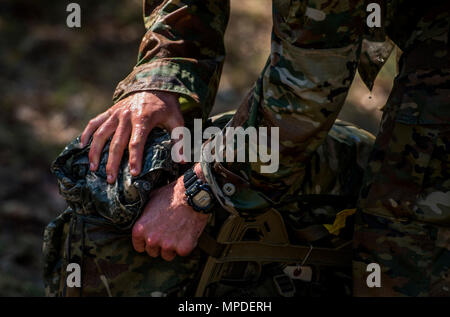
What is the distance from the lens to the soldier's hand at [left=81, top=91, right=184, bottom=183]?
1.92 meters

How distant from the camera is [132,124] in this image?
198 centimetres

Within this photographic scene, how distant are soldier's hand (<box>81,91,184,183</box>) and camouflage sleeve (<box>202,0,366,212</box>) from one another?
29cm

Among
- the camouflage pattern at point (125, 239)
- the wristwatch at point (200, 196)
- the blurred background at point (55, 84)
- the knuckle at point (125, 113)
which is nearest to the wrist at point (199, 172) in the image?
the wristwatch at point (200, 196)

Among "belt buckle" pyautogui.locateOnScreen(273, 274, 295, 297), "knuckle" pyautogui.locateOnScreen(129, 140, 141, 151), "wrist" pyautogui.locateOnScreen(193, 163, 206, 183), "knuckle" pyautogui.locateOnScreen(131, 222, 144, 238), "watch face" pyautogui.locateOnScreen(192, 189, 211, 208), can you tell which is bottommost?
"belt buckle" pyautogui.locateOnScreen(273, 274, 295, 297)

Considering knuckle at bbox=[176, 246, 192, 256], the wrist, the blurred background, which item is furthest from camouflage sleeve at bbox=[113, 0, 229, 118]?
the blurred background

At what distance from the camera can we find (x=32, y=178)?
3852 millimetres

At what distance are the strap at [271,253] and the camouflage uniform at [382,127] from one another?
0.34ft

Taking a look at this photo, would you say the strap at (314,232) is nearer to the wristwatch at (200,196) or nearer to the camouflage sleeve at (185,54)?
the wristwatch at (200,196)

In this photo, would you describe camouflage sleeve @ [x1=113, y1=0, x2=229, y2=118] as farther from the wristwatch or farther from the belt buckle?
the belt buckle

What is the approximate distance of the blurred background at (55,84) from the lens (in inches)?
141

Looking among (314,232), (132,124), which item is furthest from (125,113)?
(314,232)
